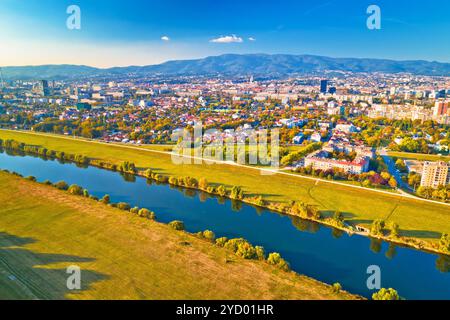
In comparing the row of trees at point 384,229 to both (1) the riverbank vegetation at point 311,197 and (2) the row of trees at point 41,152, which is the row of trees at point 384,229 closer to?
(1) the riverbank vegetation at point 311,197

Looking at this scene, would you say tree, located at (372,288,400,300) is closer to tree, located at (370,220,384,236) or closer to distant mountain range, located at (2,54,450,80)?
tree, located at (370,220,384,236)

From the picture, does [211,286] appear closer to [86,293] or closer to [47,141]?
[86,293]

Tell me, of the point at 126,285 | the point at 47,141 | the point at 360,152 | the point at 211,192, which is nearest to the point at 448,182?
the point at 360,152

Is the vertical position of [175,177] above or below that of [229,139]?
below

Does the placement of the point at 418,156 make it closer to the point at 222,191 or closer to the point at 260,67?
the point at 222,191

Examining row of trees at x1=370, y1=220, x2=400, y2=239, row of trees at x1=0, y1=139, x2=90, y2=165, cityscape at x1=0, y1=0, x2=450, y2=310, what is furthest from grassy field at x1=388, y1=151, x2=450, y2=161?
row of trees at x1=0, y1=139, x2=90, y2=165

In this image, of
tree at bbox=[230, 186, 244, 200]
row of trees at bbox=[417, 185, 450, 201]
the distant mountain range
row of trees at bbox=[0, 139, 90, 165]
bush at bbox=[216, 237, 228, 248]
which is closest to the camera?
bush at bbox=[216, 237, 228, 248]

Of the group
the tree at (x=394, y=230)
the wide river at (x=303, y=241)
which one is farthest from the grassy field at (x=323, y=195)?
the wide river at (x=303, y=241)
